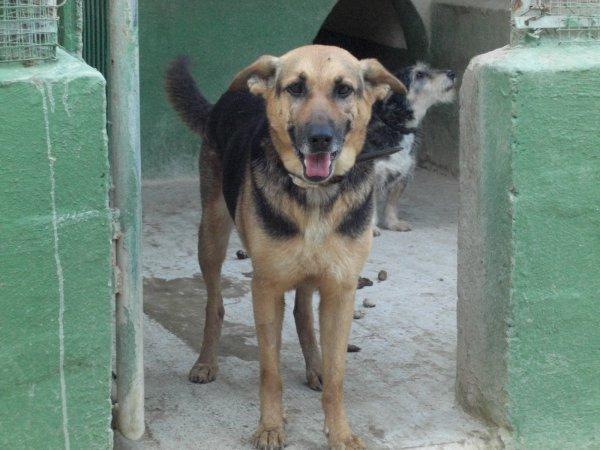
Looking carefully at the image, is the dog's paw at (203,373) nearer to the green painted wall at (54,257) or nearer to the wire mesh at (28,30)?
the green painted wall at (54,257)

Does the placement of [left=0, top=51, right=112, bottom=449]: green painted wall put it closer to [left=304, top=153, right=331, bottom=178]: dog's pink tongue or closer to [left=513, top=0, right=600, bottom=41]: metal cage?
[left=304, top=153, right=331, bottom=178]: dog's pink tongue

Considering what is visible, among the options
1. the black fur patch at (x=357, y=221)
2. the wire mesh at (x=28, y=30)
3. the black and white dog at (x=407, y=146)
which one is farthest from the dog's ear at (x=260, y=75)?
the black and white dog at (x=407, y=146)

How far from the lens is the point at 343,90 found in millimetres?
4219

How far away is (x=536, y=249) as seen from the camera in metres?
4.21

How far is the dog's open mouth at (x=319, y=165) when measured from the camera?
412cm

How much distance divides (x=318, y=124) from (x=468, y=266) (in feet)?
3.33

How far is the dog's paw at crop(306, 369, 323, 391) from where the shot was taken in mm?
5004

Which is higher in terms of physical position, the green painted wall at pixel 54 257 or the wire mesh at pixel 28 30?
the wire mesh at pixel 28 30

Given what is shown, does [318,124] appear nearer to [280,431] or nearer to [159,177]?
[280,431]

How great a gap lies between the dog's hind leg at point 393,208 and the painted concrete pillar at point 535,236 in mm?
3680

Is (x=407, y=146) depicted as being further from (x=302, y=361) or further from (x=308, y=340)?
(x=308, y=340)

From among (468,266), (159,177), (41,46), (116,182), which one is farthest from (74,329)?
(159,177)

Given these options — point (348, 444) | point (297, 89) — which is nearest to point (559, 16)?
point (297, 89)

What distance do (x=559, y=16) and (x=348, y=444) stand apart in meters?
1.95
